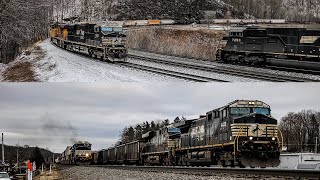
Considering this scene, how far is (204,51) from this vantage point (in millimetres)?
9641

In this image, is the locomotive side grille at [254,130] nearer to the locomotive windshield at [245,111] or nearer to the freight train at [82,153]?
the locomotive windshield at [245,111]

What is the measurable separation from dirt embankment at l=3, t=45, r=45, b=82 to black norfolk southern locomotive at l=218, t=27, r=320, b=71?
12.4 ft

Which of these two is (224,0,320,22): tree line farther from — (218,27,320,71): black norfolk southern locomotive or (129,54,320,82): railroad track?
(129,54,320,82): railroad track

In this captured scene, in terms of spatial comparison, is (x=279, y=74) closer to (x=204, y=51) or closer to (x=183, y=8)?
(x=204, y=51)

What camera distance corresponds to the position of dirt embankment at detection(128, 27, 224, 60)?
376 inches

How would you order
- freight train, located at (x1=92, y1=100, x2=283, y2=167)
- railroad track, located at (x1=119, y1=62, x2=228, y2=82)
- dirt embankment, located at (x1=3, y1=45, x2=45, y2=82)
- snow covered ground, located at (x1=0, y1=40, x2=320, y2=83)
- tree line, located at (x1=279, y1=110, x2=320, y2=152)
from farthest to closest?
1. tree line, located at (x1=279, y1=110, x2=320, y2=152)
2. freight train, located at (x1=92, y1=100, x2=283, y2=167)
3. dirt embankment, located at (x1=3, y1=45, x2=45, y2=82)
4. snow covered ground, located at (x1=0, y1=40, x2=320, y2=83)
5. railroad track, located at (x1=119, y1=62, x2=228, y2=82)

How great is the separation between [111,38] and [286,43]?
3.38 meters

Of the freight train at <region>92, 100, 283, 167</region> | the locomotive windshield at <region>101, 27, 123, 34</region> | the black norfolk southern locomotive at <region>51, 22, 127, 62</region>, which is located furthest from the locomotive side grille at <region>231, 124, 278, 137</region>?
the locomotive windshield at <region>101, 27, 123, 34</region>

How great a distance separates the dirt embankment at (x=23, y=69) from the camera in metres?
10.2

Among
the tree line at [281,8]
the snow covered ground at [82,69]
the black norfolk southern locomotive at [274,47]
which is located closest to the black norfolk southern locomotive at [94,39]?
the snow covered ground at [82,69]

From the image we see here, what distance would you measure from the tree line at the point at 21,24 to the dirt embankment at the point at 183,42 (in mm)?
2296

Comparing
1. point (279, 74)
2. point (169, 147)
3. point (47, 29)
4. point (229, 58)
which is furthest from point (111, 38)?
point (169, 147)

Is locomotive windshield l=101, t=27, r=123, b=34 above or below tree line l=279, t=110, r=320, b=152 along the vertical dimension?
above

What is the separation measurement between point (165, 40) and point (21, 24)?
10.6 feet
